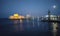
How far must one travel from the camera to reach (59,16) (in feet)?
214
